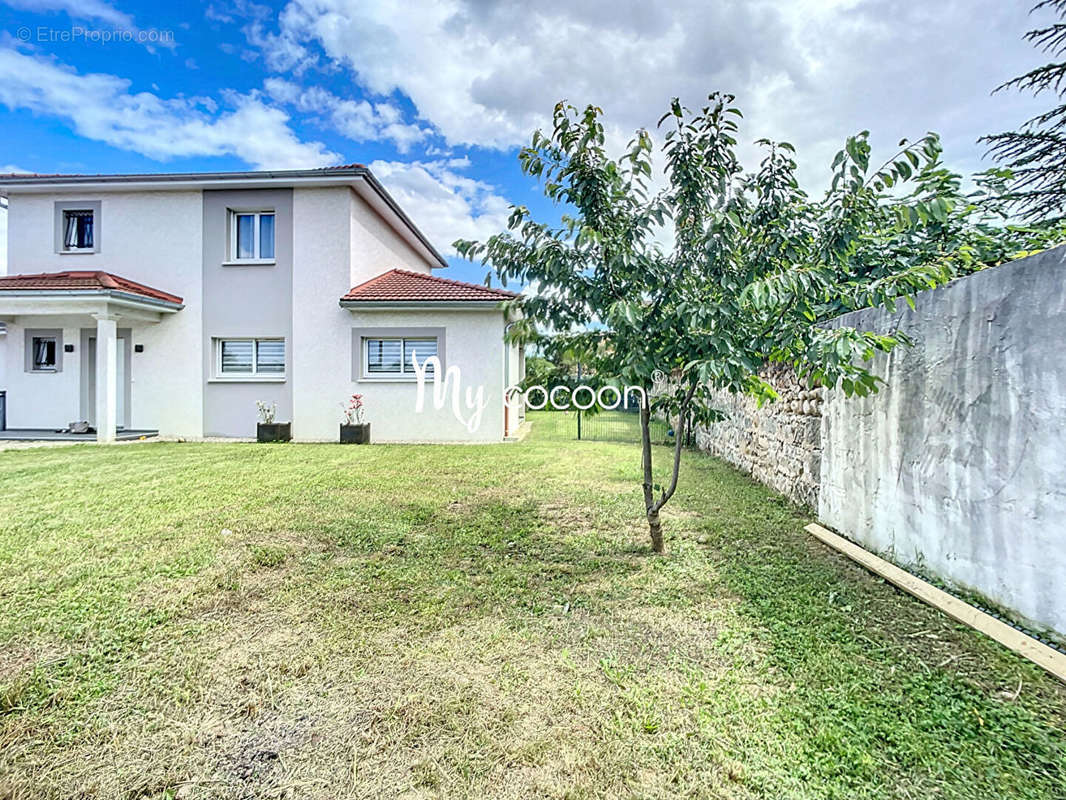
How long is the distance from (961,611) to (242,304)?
1552 cm

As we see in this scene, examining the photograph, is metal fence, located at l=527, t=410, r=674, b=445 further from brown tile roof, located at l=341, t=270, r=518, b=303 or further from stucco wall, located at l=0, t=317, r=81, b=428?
stucco wall, located at l=0, t=317, r=81, b=428

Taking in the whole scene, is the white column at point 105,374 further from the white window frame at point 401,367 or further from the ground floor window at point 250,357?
the white window frame at point 401,367

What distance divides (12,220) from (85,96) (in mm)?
5387

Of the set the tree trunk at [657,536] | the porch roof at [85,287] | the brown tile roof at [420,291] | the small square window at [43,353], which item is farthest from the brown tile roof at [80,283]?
the tree trunk at [657,536]

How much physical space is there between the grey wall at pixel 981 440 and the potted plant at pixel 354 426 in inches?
443

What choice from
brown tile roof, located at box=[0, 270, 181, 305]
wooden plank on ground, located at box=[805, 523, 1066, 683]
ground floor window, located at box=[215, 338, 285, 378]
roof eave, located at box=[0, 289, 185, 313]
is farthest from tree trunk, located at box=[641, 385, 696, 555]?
brown tile roof, located at box=[0, 270, 181, 305]

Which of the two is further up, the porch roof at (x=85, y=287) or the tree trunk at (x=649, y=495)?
the porch roof at (x=85, y=287)

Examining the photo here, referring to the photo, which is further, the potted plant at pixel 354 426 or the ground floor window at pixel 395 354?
the ground floor window at pixel 395 354

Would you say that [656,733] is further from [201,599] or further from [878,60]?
[878,60]

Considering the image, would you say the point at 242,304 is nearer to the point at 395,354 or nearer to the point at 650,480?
the point at 395,354

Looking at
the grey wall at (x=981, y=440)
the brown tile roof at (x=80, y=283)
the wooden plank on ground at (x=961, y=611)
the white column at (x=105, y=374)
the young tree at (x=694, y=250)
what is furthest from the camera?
the white column at (x=105, y=374)

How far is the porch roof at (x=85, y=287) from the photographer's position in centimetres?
1204

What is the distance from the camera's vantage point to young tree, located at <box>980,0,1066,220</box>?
11836 mm

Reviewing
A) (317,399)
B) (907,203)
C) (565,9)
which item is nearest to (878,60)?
(565,9)
